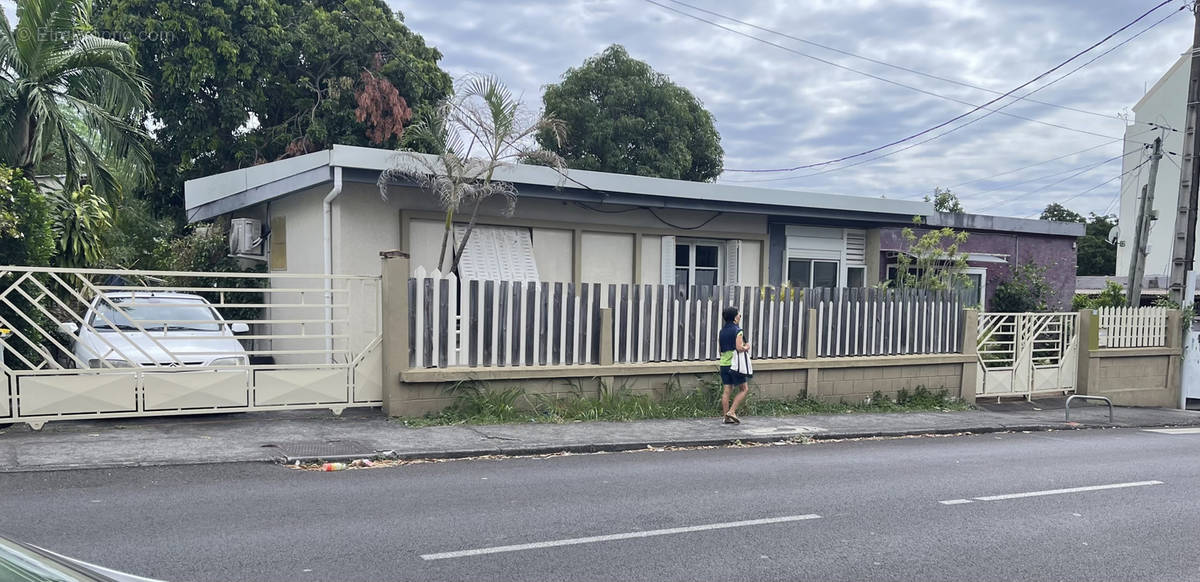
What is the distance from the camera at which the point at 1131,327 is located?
17.0m

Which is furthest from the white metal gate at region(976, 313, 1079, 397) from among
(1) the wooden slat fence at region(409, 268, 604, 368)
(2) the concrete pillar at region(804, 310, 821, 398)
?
(1) the wooden slat fence at region(409, 268, 604, 368)

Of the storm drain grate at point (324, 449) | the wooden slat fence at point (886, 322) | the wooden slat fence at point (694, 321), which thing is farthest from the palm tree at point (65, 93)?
the wooden slat fence at point (886, 322)

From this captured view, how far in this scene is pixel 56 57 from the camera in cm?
1163

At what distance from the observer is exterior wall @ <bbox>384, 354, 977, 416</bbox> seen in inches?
421

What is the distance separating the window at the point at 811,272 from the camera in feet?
57.0

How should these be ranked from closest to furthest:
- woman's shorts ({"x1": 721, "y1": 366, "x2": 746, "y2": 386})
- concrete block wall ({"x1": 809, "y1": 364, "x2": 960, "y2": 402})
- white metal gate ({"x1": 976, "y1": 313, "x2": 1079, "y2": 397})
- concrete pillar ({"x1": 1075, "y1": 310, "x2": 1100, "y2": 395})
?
woman's shorts ({"x1": 721, "y1": 366, "x2": 746, "y2": 386}) → concrete block wall ({"x1": 809, "y1": 364, "x2": 960, "y2": 402}) → white metal gate ({"x1": 976, "y1": 313, "x2": 1079, "y2": 397}) → concrete pillar ({"x1": 1075, "y1": 310, "x2": 1100, "y2": 395})

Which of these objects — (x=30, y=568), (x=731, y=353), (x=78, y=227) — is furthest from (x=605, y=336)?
(x=30, y=568)

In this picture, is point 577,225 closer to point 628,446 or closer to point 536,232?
point 536,232

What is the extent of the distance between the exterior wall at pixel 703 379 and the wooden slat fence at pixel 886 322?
0.70 feet

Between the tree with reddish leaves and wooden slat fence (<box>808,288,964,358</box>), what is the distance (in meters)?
12.4

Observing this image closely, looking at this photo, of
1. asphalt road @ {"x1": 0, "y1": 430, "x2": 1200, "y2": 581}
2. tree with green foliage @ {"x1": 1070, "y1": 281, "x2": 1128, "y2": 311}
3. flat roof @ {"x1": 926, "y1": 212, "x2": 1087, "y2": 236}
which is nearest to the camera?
asphalt road @ {"x1": 0, "y1": 430, "x2": 1200, "y2": 581}

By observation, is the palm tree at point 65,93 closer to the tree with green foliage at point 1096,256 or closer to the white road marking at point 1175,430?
the white road marking at point 1175,430

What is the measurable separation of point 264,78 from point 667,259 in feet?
39.8

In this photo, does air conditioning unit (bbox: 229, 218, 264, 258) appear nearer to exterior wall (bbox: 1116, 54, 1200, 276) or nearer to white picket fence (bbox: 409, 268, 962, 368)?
white picket fence (bbox: 409, 268, 962, 368)
